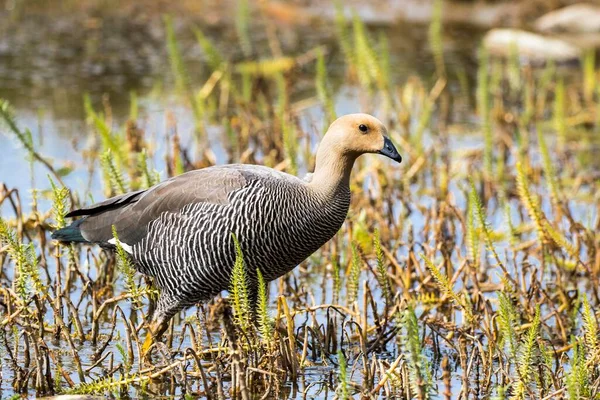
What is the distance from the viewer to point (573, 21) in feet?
60.9

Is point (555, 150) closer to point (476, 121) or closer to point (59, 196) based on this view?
point (476, 121)

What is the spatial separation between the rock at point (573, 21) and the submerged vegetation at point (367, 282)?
18.7 ft

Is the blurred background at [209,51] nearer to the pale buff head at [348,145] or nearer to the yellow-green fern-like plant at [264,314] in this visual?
the pale buff head at [348,145]

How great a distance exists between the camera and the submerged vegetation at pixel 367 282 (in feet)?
18.7

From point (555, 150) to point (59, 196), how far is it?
660cm

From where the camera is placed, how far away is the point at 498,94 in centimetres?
1241

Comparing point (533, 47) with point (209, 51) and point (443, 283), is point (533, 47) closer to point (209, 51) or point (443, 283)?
point (209, 51)

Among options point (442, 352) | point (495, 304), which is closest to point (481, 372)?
point (442, 352)

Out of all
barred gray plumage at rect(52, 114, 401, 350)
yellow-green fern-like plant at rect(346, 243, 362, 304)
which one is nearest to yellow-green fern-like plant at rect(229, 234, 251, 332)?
barred gray plumage at rect(52, 114, 401, 350)

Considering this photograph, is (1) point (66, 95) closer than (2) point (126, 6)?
Yes

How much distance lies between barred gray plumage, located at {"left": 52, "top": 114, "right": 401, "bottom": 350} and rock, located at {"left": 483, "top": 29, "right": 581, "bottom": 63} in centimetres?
982

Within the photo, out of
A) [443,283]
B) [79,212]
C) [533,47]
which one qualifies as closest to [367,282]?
[443,283]

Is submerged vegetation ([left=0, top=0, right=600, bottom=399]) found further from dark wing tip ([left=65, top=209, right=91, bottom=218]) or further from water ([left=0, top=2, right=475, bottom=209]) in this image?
water ([left=0, top=2, right=475, bottom=209])

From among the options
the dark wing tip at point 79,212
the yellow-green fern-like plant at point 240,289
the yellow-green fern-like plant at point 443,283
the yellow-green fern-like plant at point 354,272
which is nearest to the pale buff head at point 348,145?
the yellow-green fern-like plant at point 354,272
